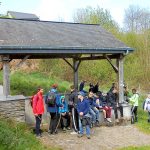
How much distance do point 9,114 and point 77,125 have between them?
2.43m

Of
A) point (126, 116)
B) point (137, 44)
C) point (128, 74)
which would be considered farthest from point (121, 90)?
point (137, 44)

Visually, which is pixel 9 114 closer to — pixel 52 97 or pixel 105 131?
pixel 52 97

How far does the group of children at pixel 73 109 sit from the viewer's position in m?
12.5

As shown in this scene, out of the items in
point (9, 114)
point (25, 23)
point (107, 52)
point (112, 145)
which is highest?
point (25, 23)

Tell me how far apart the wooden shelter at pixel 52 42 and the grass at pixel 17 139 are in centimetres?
134

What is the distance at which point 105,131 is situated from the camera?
1386 cm

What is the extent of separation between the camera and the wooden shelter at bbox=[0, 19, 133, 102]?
42.2 ft

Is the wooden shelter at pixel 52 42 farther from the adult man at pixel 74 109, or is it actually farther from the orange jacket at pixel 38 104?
the adult man at pixel 74 109

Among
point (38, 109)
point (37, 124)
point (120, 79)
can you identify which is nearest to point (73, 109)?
point (38, 109)

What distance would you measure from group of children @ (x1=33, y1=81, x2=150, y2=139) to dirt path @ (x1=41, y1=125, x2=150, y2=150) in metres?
0.36

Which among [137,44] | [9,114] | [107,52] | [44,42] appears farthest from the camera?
[137,44]

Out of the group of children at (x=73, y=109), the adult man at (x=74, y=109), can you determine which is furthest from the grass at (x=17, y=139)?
the adult man at (x=74, y=109)

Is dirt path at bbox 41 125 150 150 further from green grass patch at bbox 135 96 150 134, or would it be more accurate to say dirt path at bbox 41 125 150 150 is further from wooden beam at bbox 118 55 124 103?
wooden beam at bbox 118 55 124 103

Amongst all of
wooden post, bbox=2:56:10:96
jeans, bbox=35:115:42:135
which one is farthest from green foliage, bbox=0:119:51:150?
wooden post, bbox=2:56:10:96
